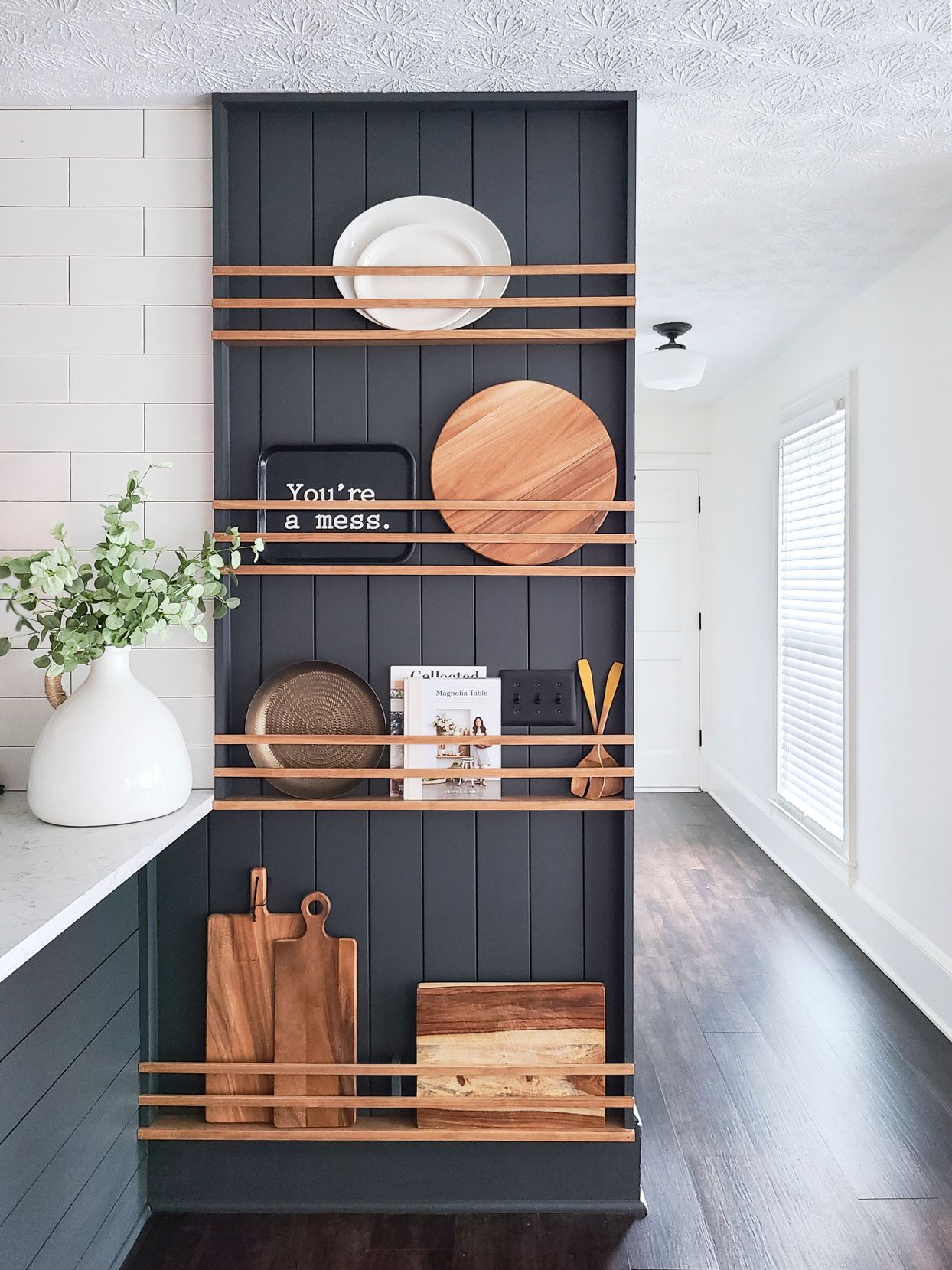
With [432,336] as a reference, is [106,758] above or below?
below

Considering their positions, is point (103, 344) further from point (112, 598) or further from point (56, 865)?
point (56, 865)

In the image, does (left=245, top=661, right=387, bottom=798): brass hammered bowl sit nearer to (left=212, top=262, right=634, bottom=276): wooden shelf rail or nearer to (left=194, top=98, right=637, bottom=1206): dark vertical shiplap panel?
(left=194, top=98, right=637, bottom=1206): dark vertical shiplap panel

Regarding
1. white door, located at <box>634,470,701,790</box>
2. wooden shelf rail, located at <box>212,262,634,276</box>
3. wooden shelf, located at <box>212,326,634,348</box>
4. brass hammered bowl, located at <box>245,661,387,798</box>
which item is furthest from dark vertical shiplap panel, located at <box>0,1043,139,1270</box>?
white door, located at <box>634,470,701,790</box>

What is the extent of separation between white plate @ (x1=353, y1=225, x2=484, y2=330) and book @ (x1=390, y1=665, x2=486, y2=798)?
0.73 meters

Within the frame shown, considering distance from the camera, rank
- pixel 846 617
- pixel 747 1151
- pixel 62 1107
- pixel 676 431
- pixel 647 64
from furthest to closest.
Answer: pixel 676 431
pixel 846 617
pixel 747 1151
pixel 647 64
pixel 62 1107

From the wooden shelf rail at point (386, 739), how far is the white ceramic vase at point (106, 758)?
0.18m

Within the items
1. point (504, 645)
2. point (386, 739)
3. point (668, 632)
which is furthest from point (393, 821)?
point (668, 632)

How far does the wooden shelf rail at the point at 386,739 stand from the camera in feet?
6.30

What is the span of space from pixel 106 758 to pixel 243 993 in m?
0.67

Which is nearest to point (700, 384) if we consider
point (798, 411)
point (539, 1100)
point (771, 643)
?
point (798, 411)

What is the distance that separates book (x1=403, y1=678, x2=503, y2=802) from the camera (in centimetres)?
198

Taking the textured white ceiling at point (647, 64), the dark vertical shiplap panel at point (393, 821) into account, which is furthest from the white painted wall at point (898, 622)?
the dark vertical shiplap panel at point (393, 821)

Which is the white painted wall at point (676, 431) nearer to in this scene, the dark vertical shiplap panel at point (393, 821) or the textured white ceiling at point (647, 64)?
the textured white ceiling at point (647, 64)

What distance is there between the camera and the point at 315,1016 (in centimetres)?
200
